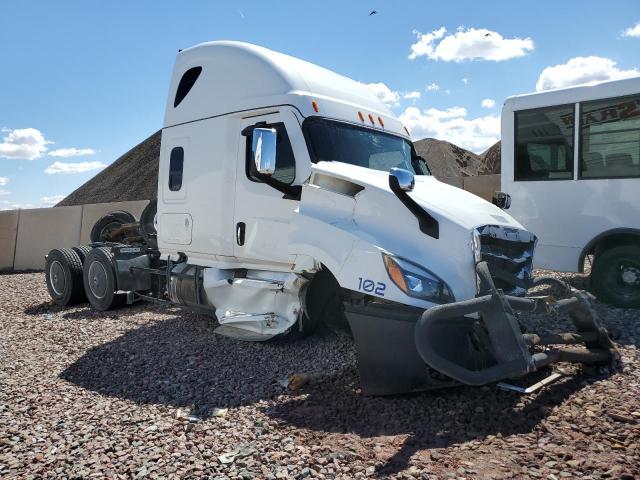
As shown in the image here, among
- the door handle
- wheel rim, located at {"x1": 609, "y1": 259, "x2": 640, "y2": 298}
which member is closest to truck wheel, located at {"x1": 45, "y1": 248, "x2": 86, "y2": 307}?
the door handle

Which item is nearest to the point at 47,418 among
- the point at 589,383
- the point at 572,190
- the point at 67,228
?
the point at 589,383

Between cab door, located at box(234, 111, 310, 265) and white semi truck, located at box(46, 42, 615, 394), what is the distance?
0.05 ft

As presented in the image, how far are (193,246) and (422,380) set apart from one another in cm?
354

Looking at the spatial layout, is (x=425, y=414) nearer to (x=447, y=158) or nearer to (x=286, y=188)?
(x=286, y=188)

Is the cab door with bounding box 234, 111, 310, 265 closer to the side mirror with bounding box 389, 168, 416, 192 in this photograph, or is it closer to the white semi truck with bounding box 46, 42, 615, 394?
the white semi truck with bounding box 46, 42, 615, 394

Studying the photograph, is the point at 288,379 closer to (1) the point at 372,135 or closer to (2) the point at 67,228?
(1) the point at 372,135

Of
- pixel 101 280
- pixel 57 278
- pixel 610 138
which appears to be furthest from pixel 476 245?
pixel 57 278

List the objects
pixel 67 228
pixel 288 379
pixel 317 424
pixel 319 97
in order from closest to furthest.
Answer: pixel 317 424 → pixel 288 379 → pixel 319 97 → pixel 67 228

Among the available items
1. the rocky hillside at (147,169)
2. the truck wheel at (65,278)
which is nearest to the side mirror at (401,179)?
the truck wheel at (65,278)

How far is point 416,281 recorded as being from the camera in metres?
3.90

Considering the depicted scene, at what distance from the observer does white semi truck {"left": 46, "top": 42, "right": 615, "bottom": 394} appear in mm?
3807

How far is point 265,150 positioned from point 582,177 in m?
5.27

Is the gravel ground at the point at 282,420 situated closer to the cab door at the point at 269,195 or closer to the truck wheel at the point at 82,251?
the cab door at the point at 269,195

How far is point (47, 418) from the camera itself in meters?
3.92
